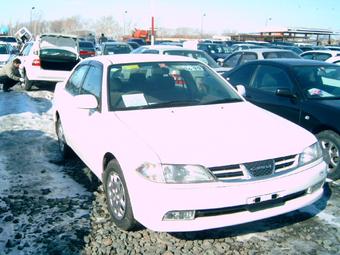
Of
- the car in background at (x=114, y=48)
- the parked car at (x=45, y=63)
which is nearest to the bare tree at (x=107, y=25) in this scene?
the car in background at (x=114, y=48)

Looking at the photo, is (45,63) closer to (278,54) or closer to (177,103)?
(278,54)

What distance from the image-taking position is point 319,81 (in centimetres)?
585

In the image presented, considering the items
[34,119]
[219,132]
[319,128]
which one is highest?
[219,132]

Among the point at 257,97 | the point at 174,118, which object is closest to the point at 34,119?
the point at 257,97

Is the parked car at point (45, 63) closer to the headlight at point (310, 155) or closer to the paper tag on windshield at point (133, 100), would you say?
the paper tag on windshield at point (133, 100)

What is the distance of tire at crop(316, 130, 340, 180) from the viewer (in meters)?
5.01

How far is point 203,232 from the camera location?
3.77 meters

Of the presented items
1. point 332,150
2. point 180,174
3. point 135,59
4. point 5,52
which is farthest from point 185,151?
point 5,52

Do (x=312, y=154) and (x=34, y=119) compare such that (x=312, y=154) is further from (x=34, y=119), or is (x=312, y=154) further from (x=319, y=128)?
(x=34, y=119)

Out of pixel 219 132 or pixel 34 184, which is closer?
pixel 219 132

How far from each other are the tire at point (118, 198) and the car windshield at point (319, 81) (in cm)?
308

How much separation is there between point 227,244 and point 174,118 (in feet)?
4.19

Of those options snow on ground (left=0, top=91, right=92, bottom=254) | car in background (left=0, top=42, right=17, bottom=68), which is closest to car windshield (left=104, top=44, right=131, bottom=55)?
car in background (left=0, top=42, right=17, bottom=68)

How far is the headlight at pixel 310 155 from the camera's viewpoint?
362 cm
